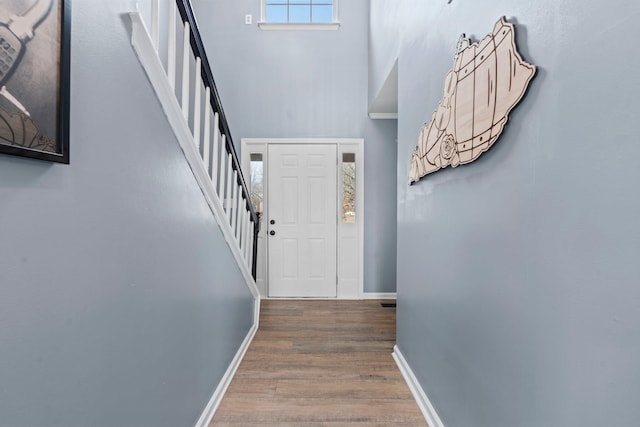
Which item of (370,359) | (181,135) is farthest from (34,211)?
(370,359)

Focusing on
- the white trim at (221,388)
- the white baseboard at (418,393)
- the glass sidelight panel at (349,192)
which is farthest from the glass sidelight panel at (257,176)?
the white baseboard at (418,393)

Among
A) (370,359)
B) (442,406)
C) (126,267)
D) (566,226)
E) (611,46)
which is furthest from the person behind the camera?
(370,359)

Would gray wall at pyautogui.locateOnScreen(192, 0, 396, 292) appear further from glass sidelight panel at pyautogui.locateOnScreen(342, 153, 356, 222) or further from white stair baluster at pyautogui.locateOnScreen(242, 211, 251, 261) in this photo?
white stair baluster at pyautogui.locateOnScreen(242, 211, 251, 261)

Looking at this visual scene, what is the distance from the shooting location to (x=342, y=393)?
1.99 metres

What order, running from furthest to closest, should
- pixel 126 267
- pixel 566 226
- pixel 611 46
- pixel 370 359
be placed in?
pixel 370 359 < pixel 126 267 < pixel 566 226 < pixel 611 46

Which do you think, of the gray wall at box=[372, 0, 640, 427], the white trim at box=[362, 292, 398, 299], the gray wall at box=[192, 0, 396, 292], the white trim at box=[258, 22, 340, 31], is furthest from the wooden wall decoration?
the white trim at box=[258, 22, 340, 31]

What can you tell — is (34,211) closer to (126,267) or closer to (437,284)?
(126,267)

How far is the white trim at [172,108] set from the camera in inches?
43.9

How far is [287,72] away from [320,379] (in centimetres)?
335

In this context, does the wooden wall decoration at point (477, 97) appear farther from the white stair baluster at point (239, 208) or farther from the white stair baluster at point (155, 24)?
the white stair baluster at point (239, 208)

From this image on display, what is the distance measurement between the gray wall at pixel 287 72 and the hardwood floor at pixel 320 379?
2226mm

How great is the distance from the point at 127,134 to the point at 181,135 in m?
0.38

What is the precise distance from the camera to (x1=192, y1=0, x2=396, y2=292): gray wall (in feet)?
13.1

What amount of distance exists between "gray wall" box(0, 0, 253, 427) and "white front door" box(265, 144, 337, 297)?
2.48 metres
